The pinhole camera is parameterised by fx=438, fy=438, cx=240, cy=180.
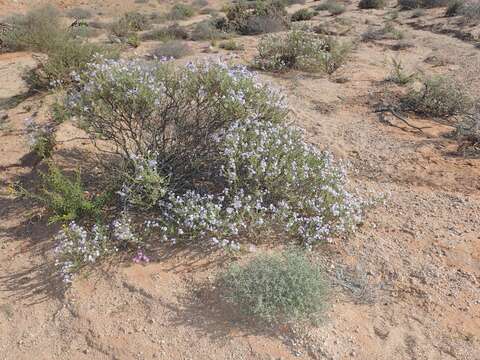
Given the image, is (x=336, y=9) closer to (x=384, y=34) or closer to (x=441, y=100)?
(x=384, y=34)

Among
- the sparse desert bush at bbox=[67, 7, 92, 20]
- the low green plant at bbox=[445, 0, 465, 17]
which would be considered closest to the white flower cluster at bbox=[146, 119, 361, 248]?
the low green plant at bbox=[445, 0, 465, 17]

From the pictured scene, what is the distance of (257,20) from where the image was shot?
12.8 meters

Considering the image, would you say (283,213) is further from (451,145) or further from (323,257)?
(451,145)

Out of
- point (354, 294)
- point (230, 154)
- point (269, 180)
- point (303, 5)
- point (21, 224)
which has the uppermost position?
point (230, 154)

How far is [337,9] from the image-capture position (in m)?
16.1

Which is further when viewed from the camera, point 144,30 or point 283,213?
point 144,30

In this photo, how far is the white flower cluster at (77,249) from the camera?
3.55m

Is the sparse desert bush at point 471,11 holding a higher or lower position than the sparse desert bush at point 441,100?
lower

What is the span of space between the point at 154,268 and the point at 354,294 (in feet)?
5.38

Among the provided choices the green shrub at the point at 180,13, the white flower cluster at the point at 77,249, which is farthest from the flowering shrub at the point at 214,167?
the green shrub at the point at 180,13

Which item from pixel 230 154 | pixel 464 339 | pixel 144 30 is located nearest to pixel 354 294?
pixel 464 339

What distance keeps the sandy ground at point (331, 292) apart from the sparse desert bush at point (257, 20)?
328 inches

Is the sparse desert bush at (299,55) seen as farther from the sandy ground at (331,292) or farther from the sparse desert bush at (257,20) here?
the sparse desert bush at (257,20)

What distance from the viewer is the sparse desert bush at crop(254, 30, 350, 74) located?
8.52 m
